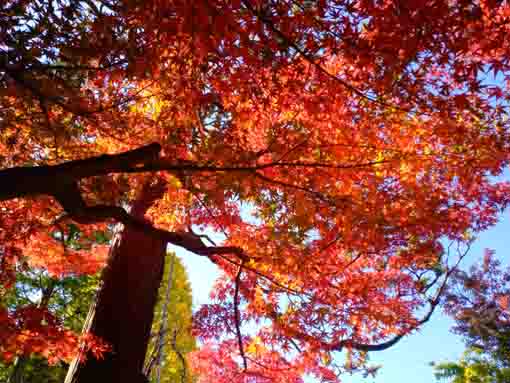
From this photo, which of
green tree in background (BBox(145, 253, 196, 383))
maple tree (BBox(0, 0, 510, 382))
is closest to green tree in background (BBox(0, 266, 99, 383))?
green tree in background (BBox(145, 253, 196, 383))

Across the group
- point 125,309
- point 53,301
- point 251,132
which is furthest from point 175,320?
point 251,132

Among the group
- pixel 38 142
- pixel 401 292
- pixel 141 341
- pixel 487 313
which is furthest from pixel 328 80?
pixel 487 313

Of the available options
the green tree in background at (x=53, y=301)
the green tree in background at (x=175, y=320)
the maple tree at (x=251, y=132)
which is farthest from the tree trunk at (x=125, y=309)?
the green tree in background at (x=175, y=320)

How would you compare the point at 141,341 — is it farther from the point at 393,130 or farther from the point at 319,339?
the point at 393,130

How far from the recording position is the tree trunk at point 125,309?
4.16 m

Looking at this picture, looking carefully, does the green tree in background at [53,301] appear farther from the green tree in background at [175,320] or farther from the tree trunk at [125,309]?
the tree trunk at [125,309]

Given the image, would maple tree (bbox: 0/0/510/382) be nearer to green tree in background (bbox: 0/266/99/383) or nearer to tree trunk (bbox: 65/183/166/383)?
tree trunk (bbox: 65/183/166/383)

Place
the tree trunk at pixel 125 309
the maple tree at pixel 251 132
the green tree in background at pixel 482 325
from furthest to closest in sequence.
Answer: the green tree in background at pixel 482 325 < the tree trunk at pixel 125 309 < the maple tree at pixel 251 132

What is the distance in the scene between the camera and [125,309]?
4.62 m

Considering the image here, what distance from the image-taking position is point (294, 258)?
193 inches

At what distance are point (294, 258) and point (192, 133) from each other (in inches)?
83.4

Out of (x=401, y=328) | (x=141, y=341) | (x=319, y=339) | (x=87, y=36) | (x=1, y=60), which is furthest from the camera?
(x=401, y=328)

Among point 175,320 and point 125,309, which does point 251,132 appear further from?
point 175,320

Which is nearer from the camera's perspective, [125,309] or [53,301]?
[125,309]
